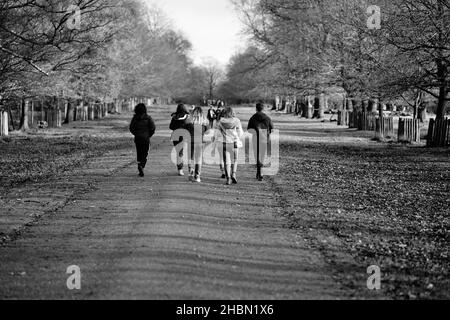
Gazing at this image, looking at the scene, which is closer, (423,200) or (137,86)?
(423,200)

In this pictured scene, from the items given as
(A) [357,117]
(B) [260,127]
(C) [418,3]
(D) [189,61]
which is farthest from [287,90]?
(D) [189,61]

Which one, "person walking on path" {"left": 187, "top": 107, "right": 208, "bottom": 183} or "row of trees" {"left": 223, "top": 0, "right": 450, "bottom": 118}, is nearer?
"person walking on path" {"left": 187, "top": 107, "right": 208, "bottom": 183}

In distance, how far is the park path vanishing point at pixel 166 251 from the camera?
251 inches

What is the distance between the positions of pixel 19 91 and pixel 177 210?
19.2 m

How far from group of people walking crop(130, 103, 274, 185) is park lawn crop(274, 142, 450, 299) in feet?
4.14

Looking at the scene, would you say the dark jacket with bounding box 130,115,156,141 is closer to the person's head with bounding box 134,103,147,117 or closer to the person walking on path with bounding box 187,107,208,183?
the person's head with bounding box 134,103,147,117

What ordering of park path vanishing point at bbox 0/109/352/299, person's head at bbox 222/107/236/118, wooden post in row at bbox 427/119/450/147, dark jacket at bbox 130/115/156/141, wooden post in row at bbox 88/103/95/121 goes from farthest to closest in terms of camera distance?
wooden post in row at bbox 88/103/95/121, wooden post in row at bbox 427/119/450/147, dark jacket at bbox 130/115/156/141, person's head at bbox 222/107/236/118, park path vanishing point at bbox 0/109/352/299

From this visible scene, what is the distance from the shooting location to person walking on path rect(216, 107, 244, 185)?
1480cm

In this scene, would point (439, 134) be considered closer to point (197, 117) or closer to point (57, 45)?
point (197, 117)

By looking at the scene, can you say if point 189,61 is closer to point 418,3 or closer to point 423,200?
point 418,3

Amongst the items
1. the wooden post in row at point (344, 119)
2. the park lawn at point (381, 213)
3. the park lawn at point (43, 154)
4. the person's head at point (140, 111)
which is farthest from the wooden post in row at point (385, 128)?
the person's head at point (140, 111)

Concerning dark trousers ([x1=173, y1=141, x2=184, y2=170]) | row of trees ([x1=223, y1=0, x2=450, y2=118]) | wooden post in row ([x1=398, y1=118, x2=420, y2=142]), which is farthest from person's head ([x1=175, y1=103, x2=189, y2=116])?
wooden post in row ([x1=398, y1=118, x2=420, y2=142])

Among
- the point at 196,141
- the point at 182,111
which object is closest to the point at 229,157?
the point at 196,141
